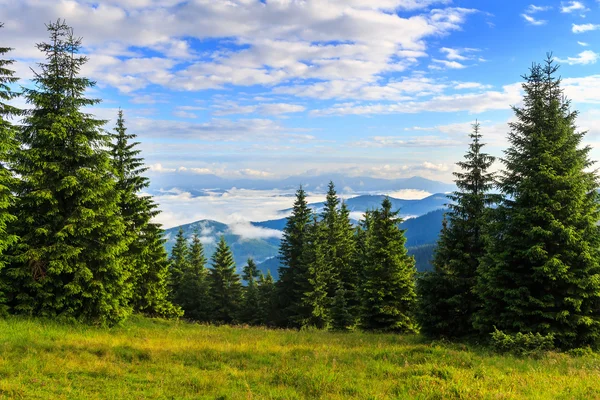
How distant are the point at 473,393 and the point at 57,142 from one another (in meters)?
19.2

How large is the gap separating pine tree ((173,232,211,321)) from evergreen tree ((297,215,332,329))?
63.3 feet

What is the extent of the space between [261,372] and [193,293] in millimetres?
46307

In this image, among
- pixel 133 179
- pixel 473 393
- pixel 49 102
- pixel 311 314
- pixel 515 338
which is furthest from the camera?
pixel 311 314

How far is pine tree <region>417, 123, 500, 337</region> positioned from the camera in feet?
62.0

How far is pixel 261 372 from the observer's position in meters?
10.4

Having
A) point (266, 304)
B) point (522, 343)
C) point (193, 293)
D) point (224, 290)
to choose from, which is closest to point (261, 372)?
point (522, 343)

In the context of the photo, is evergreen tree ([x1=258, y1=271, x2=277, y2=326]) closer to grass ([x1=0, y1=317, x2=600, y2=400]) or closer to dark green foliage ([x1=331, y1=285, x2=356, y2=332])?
dark green foliage ([x1=331, y1=285, x2=356, y2=332])

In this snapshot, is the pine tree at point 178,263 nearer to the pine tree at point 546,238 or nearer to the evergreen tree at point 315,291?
the evergreen tree at point 315,291

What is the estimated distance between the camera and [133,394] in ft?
27.8

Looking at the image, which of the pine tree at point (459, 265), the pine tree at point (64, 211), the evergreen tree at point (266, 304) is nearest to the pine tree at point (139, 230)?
the pine tree at point (64, 211)

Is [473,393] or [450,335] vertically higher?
[473,393]

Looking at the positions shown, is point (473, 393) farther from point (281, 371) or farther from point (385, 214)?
point (385, 214)

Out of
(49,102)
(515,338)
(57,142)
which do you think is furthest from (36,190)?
(515,338)

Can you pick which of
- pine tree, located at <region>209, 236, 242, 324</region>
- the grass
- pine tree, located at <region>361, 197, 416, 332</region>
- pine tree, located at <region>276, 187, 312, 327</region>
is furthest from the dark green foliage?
pine tree, located at <region>209, 236, 242, 324</region>
